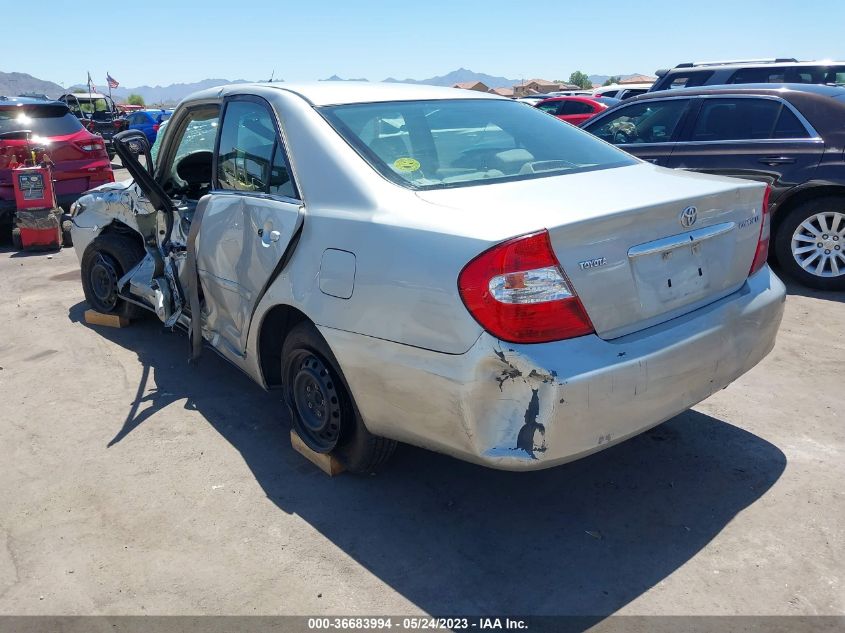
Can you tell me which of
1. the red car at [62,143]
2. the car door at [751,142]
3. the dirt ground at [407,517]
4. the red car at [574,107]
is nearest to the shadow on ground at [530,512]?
the dirt ground at [407,517]

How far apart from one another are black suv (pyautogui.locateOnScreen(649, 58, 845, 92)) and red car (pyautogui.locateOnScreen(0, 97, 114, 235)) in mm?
7516

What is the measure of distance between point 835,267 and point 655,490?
3836 millimetres

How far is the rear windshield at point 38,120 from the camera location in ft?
30.8

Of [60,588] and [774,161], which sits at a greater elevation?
[774,161]

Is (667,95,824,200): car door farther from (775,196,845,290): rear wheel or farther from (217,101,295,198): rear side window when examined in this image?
(217,101,295,198): rear side window

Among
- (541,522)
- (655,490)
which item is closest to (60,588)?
(541,522)

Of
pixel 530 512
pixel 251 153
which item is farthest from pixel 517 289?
pixel 251 153

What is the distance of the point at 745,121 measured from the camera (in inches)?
252

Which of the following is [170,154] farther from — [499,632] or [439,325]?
[499,632]

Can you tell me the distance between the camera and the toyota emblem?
2719mm

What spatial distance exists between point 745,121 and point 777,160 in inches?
20.0

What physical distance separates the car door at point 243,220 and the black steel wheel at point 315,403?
427mm

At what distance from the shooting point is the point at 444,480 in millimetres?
3289

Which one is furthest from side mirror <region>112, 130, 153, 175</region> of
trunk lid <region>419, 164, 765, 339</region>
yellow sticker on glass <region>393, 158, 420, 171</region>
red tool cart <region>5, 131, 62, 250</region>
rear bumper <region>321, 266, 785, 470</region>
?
red tool cart <region>5, 131, 62, 250</region>
